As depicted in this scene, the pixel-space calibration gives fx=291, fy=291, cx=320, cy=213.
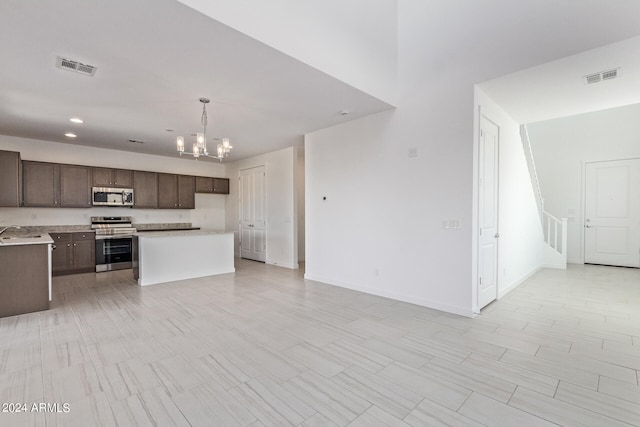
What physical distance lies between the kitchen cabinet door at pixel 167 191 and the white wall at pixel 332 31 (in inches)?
229

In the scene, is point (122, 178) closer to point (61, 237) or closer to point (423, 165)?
point (61, 237)

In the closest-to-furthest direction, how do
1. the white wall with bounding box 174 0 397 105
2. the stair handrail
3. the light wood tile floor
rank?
the light wood tile floor, the white wall with bounding box 174 0 397 105, the stair handrail

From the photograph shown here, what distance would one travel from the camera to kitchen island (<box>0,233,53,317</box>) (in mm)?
3566

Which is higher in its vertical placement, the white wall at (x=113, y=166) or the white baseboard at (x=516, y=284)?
the white wall at (x=113, y=166)

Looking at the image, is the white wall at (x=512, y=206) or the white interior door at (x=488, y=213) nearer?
the white interior door at (x=488, y=213)

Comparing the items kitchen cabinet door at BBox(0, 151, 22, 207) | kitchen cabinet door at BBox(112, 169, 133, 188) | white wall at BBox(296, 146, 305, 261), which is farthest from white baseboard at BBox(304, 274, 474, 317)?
kitchen cabinet door at BBox(0, 151, 22, 207)

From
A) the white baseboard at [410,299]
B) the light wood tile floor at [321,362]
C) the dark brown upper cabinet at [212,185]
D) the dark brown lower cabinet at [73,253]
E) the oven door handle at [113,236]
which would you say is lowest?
the light wood tile floor at [321,362]

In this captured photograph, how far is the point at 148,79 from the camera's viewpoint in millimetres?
3229

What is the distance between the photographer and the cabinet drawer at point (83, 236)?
591 cm

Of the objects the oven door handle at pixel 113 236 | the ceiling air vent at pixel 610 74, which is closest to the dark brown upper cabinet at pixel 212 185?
the oven door handle at pixel 113 236

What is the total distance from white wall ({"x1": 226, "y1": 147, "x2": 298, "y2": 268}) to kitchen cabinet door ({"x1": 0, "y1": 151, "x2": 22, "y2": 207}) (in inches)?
177

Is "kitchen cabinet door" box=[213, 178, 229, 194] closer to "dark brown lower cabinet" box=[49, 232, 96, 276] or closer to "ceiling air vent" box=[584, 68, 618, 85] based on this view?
"dark brown lower cabinet" box=[49, 232, 96, 276]

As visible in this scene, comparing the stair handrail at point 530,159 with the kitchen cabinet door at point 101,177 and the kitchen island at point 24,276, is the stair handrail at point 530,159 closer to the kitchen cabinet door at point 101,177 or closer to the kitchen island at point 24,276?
the kitchen island at point 24,276

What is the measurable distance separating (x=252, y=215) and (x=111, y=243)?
3154mm
